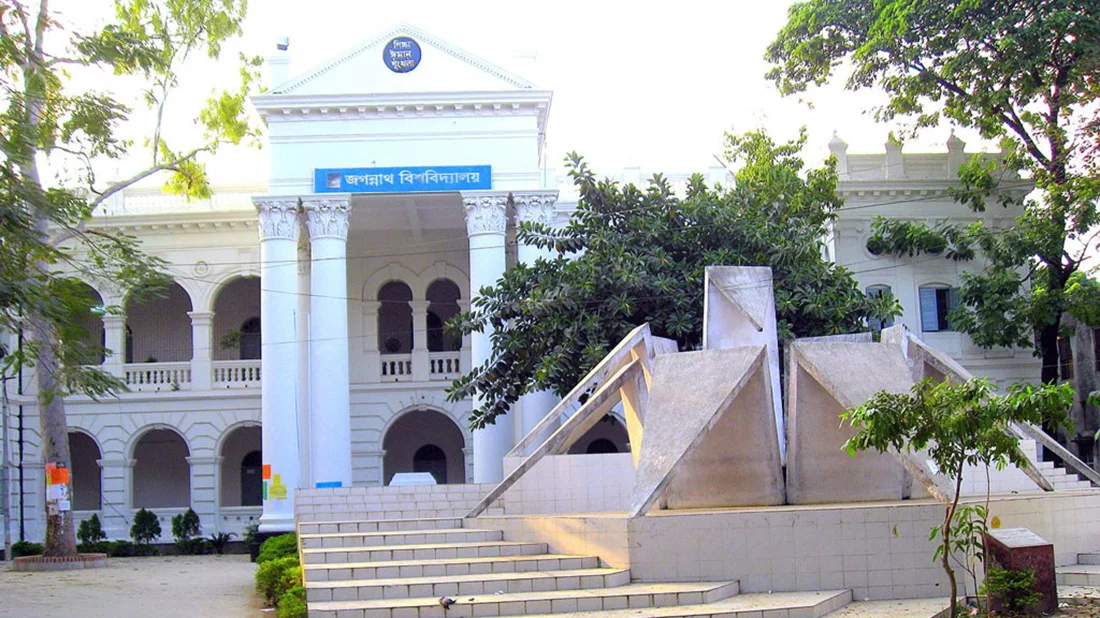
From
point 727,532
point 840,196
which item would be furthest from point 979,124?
point 727,532

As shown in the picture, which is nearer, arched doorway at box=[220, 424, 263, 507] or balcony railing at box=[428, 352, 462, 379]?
balcony railing at box=[428, 352, 462, 379]

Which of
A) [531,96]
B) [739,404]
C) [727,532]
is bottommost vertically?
[727,532]

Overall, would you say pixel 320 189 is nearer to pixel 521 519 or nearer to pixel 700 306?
pixel 700 306

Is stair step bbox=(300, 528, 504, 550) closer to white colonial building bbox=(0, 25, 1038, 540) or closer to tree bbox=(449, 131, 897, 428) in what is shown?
tree bbox=(449, 131, 897, 428)

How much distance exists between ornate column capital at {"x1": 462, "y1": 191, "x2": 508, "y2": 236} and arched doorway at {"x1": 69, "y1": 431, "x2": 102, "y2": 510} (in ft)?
41.6

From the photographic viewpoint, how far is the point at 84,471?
30.2 meters

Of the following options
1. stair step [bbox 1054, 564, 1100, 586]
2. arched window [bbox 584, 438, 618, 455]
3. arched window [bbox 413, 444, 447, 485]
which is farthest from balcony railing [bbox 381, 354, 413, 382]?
stair step [bbox 1054, 564, 1100, 586]

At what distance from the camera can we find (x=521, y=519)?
475 inches

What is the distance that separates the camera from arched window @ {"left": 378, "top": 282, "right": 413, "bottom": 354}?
28.8m

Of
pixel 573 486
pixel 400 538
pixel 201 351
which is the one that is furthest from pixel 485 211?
pixel 400 538

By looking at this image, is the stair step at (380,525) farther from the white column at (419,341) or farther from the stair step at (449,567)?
the white column at (419,341)

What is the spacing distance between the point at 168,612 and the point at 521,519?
3660mm

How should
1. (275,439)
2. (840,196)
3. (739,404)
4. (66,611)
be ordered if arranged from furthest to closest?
(840,196), (275,439), (66,611), (739,404)

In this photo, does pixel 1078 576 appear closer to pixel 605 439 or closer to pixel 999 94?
pixel 999 94
